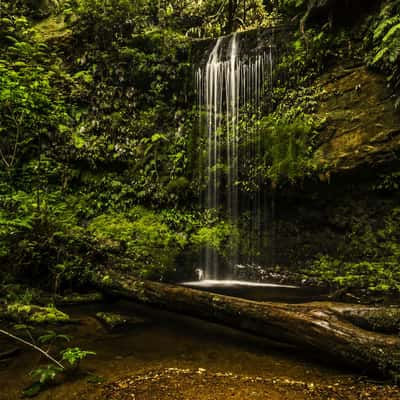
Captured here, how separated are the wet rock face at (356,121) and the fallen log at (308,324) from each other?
4717 mm

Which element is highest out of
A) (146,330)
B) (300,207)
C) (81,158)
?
(81,158)

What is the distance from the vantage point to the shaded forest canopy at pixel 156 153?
5539 mm

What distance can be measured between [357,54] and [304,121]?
2063mm

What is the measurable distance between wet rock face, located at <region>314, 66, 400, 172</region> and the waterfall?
1879 mm

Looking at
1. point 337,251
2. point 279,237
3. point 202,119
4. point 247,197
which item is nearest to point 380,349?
point 337,251

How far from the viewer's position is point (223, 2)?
1509 centimetres

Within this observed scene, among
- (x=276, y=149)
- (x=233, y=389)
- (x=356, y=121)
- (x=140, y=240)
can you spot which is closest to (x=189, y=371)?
(x=233, y=389)

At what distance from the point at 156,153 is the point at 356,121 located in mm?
5853

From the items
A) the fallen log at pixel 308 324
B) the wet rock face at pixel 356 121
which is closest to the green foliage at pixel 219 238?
the wet rock face at pixel 356 121

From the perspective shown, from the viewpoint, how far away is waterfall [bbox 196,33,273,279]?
28.7 feet

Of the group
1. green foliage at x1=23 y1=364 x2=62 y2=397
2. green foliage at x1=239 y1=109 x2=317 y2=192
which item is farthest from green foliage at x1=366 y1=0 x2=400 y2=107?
green foliage at x1=23 y1=364 x2=62 y2=397

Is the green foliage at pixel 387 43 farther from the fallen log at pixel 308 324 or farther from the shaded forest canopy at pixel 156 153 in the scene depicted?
the fallen log at pixel 308 324

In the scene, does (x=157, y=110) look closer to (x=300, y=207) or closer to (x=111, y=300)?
(x=300, y=207)

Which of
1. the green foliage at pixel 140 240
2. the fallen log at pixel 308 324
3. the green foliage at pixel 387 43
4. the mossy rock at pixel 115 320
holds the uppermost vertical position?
the green foliage at pixel 387 43
